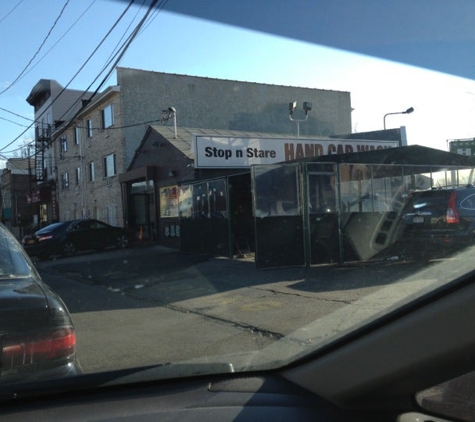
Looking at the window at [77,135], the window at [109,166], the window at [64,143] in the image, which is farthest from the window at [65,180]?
the window at [109,166]

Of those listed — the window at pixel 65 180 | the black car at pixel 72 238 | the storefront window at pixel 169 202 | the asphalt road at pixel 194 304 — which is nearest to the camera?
the asphalt road at pixel 194 304

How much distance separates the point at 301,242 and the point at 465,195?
394 centimetres

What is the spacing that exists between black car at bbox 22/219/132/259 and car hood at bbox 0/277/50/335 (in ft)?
52.3

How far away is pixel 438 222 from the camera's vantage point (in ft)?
31.4

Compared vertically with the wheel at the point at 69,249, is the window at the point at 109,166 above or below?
above

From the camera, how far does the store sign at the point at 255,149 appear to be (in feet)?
55.9

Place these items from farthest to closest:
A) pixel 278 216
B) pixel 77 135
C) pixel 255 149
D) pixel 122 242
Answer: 1. pixel 77 135
2. pixel 122 242
3. pixel 255 149
4. pixel 278 216

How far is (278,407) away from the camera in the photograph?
2129 mm

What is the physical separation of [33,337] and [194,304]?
583cm

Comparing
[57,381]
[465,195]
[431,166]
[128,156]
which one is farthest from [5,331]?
[128,156]

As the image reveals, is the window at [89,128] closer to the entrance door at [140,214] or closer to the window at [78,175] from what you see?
the window at [78,175]

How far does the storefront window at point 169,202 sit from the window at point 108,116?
8.21 meters

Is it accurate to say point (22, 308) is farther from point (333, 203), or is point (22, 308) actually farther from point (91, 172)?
point (91, 172)

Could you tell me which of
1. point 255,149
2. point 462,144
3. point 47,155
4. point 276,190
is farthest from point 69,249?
point 47,155
